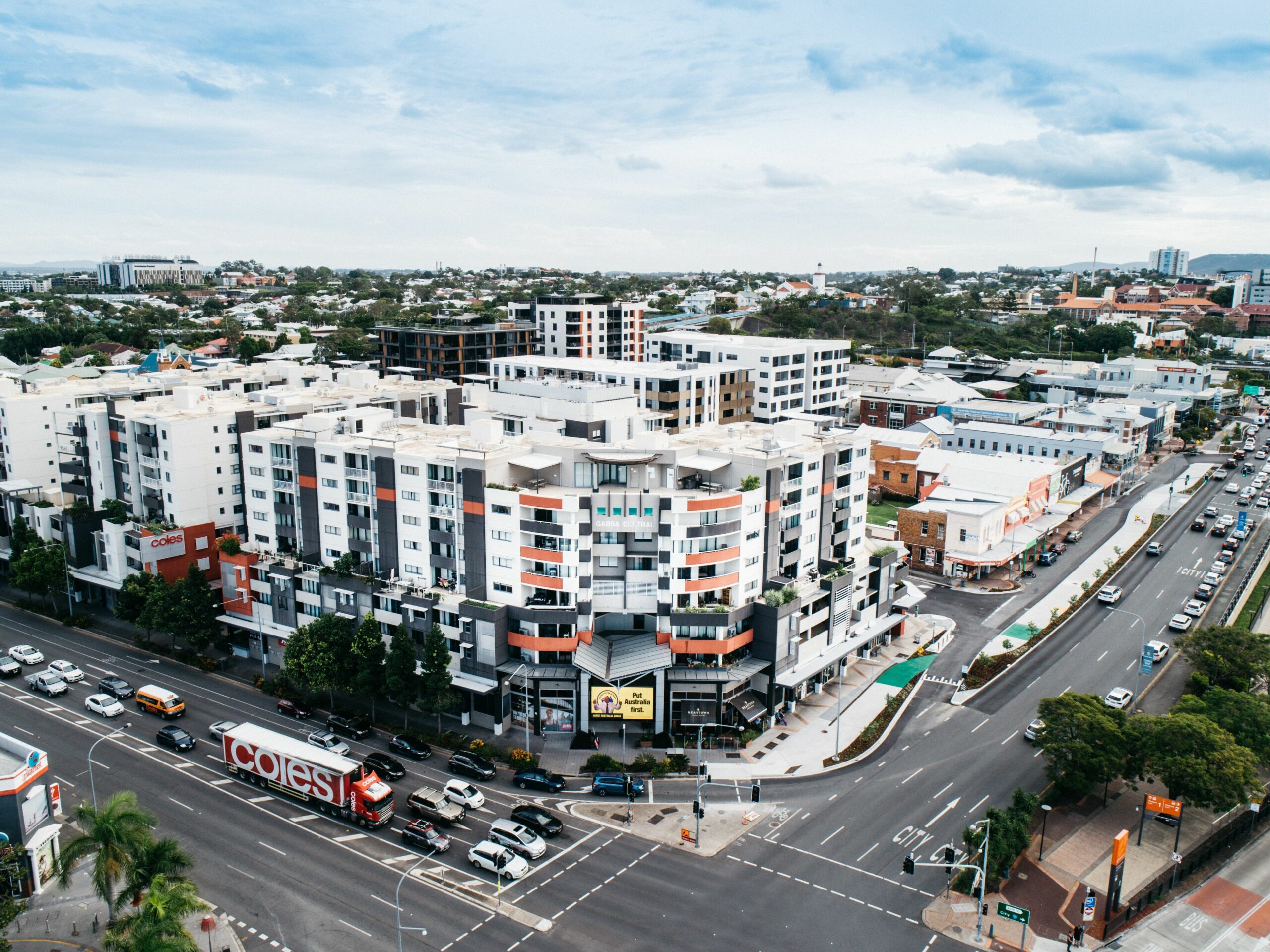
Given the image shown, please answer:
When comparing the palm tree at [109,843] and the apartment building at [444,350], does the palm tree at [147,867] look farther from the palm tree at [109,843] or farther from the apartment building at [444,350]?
the apartment building at [444,350]

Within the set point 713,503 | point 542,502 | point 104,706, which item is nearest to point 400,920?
point 542,502

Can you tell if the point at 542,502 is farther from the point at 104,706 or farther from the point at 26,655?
the point at 26,655

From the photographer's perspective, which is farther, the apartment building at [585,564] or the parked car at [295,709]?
the parked car at [295,709]

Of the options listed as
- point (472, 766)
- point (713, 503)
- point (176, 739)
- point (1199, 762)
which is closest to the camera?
point (1199, 762)

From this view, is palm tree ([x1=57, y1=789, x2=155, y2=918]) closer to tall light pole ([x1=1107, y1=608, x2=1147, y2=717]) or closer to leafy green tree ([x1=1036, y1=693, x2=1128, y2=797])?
leafy green tree ([x1=1036, y1=693, x2=1128, y2=797])

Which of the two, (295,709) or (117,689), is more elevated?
(117,689)

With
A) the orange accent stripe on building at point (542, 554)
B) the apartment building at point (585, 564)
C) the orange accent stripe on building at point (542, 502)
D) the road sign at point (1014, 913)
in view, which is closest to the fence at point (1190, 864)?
the road sign at point (1014, 913)

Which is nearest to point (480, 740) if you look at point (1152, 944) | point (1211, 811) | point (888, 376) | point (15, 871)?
point (15, 871)

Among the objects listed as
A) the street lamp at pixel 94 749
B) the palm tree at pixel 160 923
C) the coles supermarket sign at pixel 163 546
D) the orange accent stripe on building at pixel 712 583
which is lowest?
the street lamp at pixel 94 749
